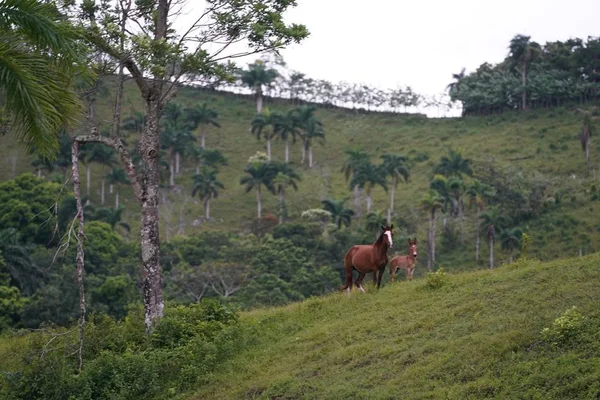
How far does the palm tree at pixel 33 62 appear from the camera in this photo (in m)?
9.70

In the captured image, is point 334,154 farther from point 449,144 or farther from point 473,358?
point 473,358

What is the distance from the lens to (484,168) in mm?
81438

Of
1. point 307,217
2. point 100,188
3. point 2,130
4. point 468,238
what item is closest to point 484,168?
point 468,238

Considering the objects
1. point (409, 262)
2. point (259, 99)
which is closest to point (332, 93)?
point (259, 99)

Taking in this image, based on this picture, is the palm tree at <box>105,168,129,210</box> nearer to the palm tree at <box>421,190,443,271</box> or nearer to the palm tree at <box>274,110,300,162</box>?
the palm tree at <box>274,110,300,162</box>

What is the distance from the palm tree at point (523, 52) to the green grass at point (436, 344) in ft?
287

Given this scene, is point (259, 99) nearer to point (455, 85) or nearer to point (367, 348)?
point (455, 85)

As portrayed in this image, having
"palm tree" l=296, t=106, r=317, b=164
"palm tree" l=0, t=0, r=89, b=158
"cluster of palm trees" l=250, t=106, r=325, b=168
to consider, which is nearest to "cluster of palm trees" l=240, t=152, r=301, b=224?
"cluster of palm trees" l=250, t=106, r=325, b=168

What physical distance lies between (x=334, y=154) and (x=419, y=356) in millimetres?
86945

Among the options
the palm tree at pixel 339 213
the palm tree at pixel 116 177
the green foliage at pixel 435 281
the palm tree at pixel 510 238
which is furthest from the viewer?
the palm tree at pixel 116 177

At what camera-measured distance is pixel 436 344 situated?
13984 millimetres

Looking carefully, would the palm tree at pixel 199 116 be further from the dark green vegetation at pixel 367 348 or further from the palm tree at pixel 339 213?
the dark green vegetation at pixel 367 348

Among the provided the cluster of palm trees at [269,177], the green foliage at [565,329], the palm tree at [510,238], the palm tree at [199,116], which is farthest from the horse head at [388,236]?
the palm tree at [199,116]

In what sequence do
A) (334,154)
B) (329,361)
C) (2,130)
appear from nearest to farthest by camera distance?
1. (329,361)
2. (2,130)
3. (334,154)
